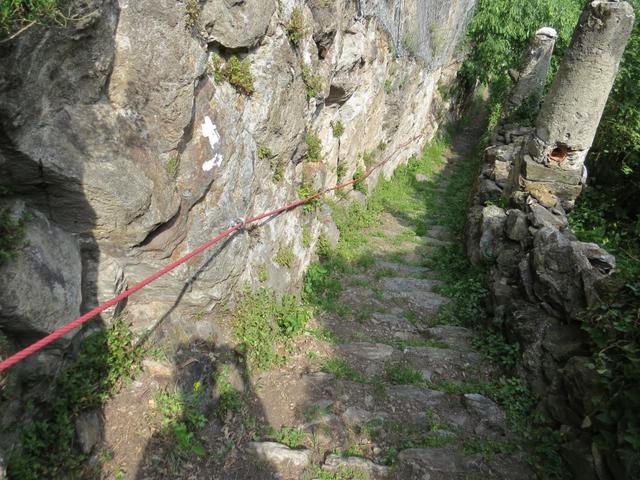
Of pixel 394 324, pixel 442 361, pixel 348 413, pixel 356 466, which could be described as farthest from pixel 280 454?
pixel 394 324

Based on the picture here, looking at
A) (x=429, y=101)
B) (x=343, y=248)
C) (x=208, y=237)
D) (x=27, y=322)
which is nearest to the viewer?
(x=27, y=322)

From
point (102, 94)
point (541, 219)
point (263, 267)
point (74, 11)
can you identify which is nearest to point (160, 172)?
point (102, 94)

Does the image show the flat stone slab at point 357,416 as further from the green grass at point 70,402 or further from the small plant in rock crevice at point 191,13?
the small plant in rock crevice at point 191,13

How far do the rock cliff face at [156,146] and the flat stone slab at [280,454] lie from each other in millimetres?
1527

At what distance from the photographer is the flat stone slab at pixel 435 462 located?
3795 mm

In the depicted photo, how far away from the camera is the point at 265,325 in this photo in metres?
5.19

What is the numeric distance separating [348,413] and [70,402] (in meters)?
2.59

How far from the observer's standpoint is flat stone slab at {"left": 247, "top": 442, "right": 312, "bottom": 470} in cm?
383

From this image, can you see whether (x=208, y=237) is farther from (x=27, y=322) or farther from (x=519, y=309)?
(x=519, y=309)

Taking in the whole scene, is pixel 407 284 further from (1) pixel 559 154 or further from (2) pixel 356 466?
(2) pixel 356 466

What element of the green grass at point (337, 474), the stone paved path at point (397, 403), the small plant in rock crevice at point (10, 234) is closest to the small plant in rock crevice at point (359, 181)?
the stone paved path at point (397, 403)

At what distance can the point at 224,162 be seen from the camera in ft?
15.0

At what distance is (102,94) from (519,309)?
17.0 ft

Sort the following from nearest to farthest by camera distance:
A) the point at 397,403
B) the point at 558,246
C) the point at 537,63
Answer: the point at 397,403 → the point at 558,246 → the point at 537,63
